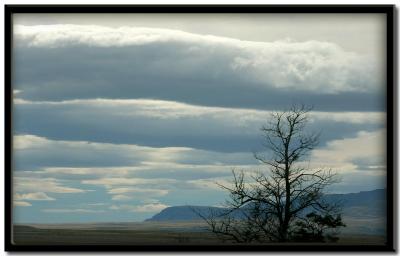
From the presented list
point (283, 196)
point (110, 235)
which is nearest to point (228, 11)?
point (283, 196)

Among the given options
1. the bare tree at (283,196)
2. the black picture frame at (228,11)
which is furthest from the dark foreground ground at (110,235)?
the bare tree at (283,196)

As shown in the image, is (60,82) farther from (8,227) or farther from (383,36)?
(383,36)

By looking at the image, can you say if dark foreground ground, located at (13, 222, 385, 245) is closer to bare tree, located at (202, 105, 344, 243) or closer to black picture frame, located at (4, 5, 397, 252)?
black picture frame, located at (4, 5, 397, 252)

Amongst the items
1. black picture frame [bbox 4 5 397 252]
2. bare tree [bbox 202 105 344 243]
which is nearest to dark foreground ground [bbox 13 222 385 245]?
black picture frame [bbox 4 5 397 252]

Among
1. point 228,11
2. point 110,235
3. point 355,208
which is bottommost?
point 110,235

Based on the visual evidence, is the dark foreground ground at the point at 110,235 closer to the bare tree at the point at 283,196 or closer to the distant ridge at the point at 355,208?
the distant ridge at the point at 355,208

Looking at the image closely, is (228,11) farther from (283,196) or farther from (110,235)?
(110,235)
